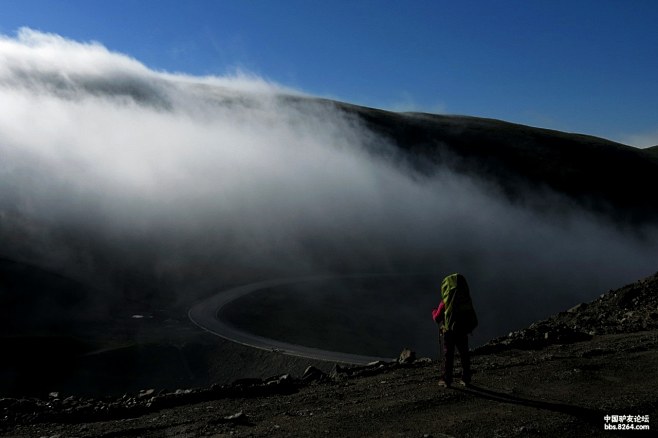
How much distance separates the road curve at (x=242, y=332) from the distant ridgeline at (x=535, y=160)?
3442 inches

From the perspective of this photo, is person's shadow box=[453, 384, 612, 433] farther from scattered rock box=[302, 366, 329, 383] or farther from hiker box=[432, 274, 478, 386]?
scattered rock box=[302, 366, 329, 383]

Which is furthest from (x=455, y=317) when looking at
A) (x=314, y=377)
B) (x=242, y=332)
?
(x=242, y=332)

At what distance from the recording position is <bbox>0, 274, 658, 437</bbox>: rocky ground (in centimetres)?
865

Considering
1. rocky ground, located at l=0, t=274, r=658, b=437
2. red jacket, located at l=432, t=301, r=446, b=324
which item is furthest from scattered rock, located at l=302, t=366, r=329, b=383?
red jacket, located at l=432, t=301, r=446, b=324

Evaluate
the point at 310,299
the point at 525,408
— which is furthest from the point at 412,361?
the point at 310,299

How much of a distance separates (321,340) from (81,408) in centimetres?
4812

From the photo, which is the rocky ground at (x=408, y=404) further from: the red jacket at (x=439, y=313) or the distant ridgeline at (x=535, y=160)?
the distant ridgeline at (x=535, y=160)

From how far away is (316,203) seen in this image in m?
140

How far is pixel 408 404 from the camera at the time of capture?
9.62 m

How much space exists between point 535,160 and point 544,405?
15499 centimetres

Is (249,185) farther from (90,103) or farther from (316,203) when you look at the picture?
(90,103)

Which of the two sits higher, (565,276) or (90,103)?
(90,103)

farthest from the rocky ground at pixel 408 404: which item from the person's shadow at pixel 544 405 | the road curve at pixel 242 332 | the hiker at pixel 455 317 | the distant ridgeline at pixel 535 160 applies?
the distant ridgeline at pixel 535 160

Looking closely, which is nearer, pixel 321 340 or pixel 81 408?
pixel 81 408
